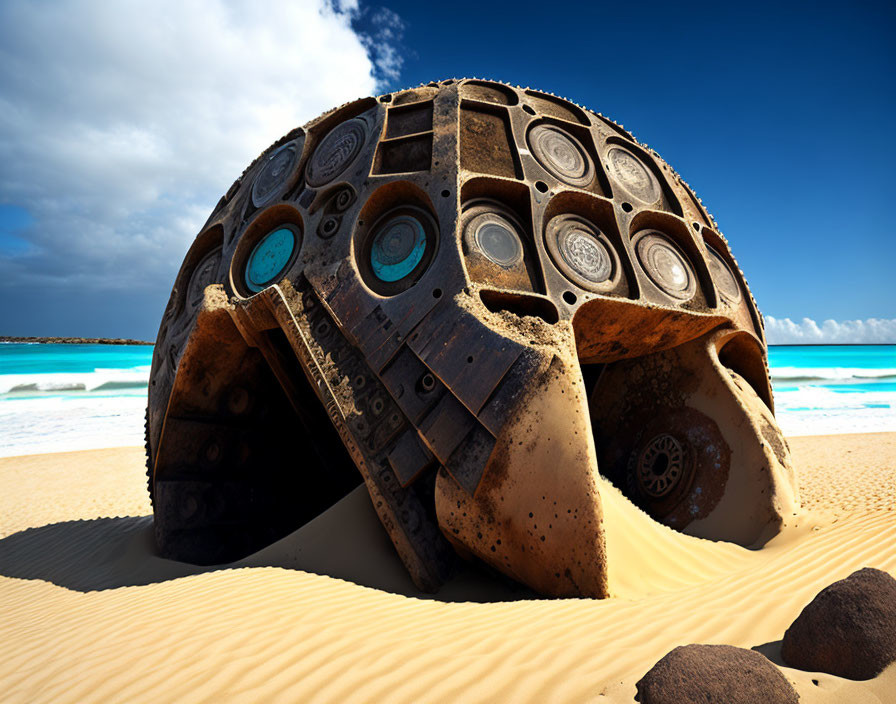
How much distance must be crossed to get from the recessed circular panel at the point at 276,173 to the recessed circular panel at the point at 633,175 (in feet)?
11.6

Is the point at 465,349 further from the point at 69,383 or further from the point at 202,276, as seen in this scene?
the point at 69,383

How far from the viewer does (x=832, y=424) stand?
64.0 ft

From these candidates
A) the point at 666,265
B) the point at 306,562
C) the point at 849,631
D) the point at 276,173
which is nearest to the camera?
the point at 849,631

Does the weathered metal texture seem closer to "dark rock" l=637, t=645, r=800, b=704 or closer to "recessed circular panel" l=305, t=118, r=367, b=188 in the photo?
"recessed circular panel" l=305, t=118, r=367, b=188

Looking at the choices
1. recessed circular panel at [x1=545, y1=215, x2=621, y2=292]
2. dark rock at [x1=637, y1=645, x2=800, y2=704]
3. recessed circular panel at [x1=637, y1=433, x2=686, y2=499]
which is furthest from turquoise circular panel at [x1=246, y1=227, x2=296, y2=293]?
dark rock at [x1=637, y1=645, x2=800, y2=704]

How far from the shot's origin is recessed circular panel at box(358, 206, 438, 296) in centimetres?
483

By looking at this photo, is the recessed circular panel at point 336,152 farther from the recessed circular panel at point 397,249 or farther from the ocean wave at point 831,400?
the ocean wave at point 831,400

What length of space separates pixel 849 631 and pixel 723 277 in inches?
191

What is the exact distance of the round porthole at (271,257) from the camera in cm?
543

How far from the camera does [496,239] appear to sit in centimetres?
480

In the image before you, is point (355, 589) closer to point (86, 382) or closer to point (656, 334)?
point (656, 334)

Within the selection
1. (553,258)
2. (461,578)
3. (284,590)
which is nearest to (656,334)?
(553,258)

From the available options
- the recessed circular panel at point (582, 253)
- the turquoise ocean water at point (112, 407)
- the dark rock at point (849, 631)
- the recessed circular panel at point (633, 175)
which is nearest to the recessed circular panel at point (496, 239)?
the recessed circular panel at point (582, 253)

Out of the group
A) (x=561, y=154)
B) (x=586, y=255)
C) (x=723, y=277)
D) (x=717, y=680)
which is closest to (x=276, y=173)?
(x=561, y=154)
